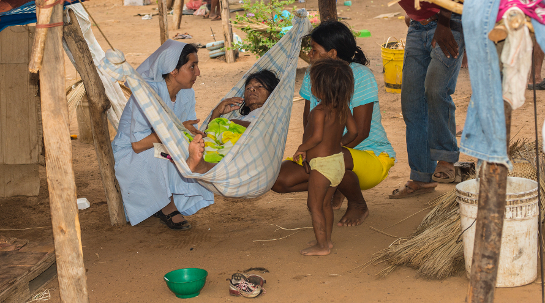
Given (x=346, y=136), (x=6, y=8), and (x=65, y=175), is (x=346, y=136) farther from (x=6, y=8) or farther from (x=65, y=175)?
(x=6, y=8)

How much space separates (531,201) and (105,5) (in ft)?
43.4

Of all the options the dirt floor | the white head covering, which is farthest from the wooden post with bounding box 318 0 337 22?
the white head covering

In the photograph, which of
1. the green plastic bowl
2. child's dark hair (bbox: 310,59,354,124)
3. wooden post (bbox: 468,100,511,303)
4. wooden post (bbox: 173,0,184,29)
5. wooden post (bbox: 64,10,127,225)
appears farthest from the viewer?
wooden post (bbox: 173,0,184,29)

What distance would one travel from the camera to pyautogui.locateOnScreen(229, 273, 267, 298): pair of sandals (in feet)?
7.25

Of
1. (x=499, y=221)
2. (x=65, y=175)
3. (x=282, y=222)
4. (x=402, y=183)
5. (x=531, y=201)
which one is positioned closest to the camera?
(x=499, y=221)

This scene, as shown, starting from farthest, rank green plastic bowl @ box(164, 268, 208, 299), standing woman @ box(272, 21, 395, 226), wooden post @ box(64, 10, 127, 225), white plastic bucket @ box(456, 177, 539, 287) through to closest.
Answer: wooden post @ box(64, 10, 127, 225)
standing woman @ box(272, 21, 395, 226)
green plastic bowl @ box(164, 268, 208, 299)
white plastic bucket @ box(456, 177, 539, 287)

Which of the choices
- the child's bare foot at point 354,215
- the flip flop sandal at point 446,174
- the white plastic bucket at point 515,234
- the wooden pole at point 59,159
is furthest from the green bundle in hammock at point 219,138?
the flip flop sandal at point 446,174

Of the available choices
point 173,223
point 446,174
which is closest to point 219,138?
point 173,223

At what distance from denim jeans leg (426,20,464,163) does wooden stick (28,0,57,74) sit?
2.19 m

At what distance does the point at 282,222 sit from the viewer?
10.3ft

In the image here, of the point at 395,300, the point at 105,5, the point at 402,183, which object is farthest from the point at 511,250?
the point at 105,5

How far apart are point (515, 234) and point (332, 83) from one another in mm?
1007

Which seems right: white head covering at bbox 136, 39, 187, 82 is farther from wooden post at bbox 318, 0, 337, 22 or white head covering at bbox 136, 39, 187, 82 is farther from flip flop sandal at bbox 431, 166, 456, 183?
flip flop sandal at bbox 431, 166, 456, 183

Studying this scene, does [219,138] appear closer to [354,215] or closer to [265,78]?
[265,78]
